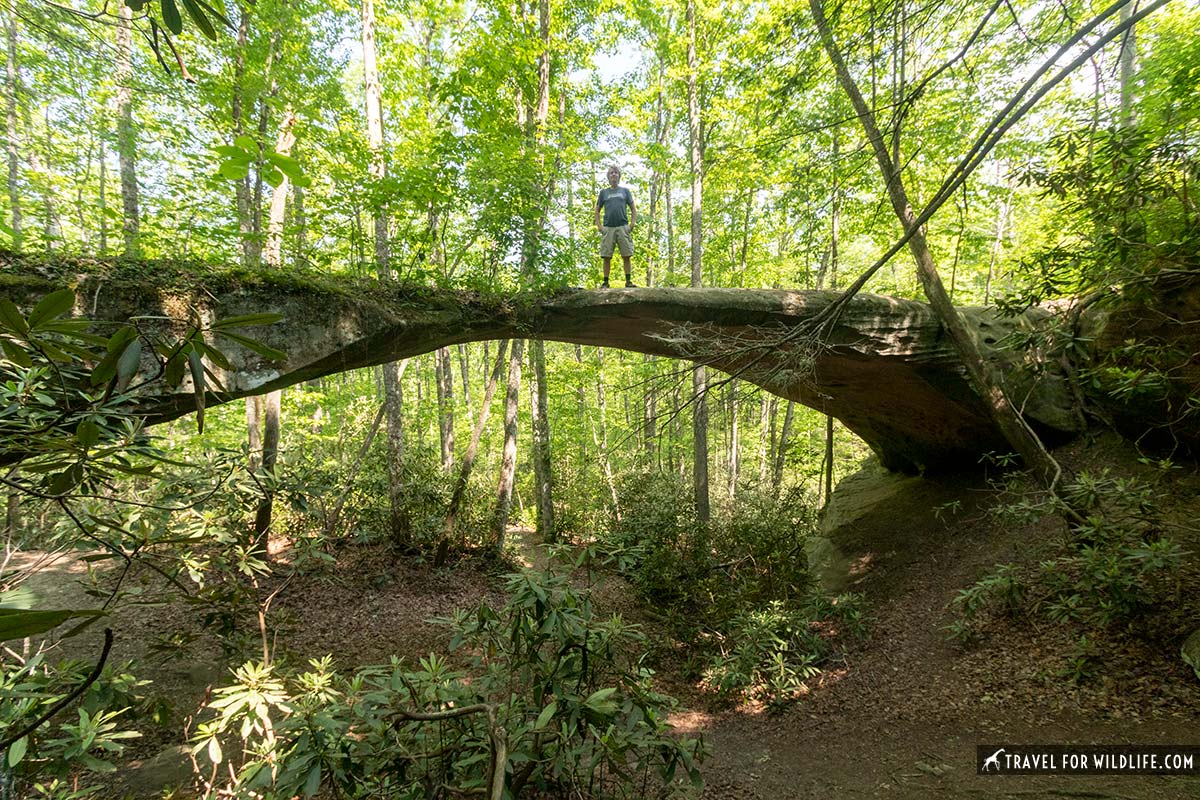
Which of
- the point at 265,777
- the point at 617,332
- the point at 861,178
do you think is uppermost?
the point at 861,178

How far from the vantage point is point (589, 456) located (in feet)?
21.5

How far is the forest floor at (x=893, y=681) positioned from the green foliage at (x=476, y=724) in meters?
1.53

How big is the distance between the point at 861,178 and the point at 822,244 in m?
3.89

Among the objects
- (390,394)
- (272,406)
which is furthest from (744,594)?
(272,406)

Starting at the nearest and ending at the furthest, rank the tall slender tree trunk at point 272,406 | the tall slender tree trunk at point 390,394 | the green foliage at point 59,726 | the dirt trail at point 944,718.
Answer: the green foliage at point 59,726, the dirt trail at point 944,718, the tall slender tree trunk at point 272,406, the tall slender tree trunk at point 390,394

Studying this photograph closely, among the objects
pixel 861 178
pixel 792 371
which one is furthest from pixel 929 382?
pixel 792 371

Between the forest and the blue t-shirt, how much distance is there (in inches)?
2.4

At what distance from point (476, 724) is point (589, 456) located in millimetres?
4422

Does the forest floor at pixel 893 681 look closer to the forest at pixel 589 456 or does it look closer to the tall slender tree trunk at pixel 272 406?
the forest at pixel 589 456

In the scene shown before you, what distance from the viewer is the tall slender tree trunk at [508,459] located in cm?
823

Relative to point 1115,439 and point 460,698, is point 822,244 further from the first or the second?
point 460,698

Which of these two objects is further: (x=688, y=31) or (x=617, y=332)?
(x=688, y=31)

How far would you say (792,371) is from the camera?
12.7ft

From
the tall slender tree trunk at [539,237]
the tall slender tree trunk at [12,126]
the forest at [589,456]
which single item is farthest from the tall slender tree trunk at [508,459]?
the tall slender tree trunk at [12,126]
